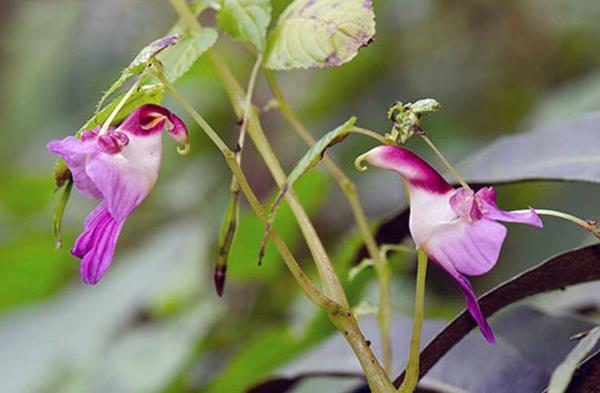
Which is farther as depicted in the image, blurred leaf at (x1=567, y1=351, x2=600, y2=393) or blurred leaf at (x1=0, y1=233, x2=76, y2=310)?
blurred leaf at (x1=0, y1=233, x2=76, y2=310)

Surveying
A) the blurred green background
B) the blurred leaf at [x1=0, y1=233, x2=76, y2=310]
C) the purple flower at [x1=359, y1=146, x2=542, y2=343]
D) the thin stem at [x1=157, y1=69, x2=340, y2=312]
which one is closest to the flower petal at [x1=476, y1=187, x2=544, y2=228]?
the purple flower at [x1=359, y1=146, x2=542, y2=343]

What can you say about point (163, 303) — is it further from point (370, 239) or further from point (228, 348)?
point (370, 239)

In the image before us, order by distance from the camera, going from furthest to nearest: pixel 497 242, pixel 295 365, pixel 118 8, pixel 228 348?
1. pixel 118 8
2. pixel 228 348
3. pixel 295 365
4. pixel 497 242

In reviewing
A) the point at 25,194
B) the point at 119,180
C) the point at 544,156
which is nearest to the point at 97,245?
the point at 119,180

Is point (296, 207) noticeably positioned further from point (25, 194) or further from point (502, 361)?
point (25, 194)

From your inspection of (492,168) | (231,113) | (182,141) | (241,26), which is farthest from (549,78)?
(182,141)

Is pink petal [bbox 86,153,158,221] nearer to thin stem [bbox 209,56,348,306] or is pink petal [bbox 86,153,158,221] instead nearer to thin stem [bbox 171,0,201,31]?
thin stem [bbox 209,56,348,306]

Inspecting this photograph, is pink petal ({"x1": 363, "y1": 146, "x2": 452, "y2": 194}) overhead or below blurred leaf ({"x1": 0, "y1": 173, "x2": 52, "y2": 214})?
overhead

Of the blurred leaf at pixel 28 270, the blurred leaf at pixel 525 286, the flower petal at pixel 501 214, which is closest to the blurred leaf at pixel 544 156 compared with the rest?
the blurred leaf at pixel 525 286
